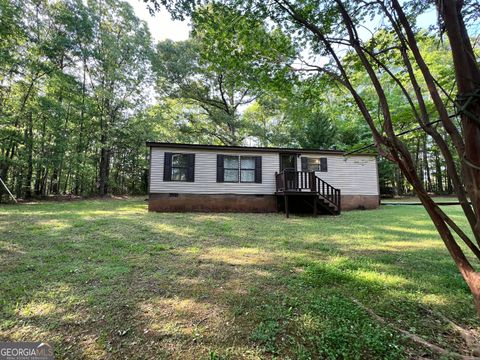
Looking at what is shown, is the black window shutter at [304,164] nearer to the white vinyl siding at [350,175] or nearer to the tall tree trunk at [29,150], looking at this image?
the white vinyl siding at [350,175]

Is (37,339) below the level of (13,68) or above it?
below

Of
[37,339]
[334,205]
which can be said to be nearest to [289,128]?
[334,205]

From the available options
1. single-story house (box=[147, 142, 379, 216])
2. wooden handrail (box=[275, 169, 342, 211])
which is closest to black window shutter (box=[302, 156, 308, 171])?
single-story house (box=[147, 142, 379, 216])

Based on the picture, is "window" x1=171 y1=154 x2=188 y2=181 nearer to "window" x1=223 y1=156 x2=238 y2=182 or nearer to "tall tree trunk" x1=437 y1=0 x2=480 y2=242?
"window" x1=223 y1=156 x2=238 y2=182

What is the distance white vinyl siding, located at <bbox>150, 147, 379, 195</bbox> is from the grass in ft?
17.4

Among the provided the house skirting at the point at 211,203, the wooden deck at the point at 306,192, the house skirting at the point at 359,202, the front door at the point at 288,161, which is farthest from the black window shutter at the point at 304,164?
the house skirting at the point at 359,202

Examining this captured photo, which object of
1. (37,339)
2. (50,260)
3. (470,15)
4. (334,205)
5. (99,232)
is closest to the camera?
(470,15)

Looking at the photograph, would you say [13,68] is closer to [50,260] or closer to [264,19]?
[50,260]

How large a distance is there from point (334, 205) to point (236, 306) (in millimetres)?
8869

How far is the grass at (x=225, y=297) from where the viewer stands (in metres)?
1.98

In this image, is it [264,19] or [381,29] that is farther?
[264,19]

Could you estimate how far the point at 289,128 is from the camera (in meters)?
20.1

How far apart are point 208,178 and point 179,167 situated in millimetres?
1377

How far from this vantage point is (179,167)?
10.7m
